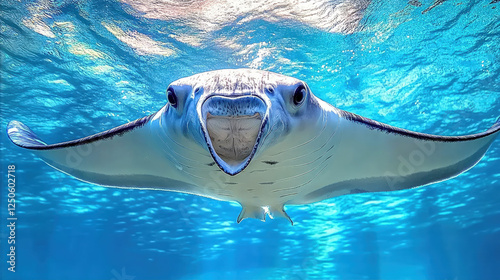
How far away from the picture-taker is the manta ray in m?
1.94

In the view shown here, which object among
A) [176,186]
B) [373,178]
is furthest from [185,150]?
[373,178]

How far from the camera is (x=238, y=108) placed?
185cm

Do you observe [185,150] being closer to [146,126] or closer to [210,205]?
[146,126]

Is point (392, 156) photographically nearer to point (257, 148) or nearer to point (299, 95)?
point (299, 95)

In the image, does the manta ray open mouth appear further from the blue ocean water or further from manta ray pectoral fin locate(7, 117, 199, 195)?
the blue ocean water

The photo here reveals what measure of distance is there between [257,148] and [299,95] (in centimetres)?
72

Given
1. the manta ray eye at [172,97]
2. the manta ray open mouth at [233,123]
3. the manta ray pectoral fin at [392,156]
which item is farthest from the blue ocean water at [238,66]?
the manta ray open mouth at [233,123]

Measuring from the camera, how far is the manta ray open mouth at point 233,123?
185 centimetres

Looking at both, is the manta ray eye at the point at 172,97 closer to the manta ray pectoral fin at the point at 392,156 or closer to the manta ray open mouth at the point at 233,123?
the manta ray open mouth at the point at 233,123

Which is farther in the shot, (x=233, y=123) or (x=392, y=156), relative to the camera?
(x=392, y=156)

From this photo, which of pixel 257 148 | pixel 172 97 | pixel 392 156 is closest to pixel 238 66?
pixel 392 156

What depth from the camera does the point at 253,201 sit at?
4.28 metres

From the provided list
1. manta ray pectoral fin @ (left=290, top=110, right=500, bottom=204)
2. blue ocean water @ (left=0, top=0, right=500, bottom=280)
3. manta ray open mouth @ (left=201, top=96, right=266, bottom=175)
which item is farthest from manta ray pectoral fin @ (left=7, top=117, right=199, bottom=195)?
blue ocean water @ (left=0, top=0, right=500, bottom=280)

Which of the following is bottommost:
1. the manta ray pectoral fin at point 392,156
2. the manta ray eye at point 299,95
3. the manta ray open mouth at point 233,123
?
the manta ray open mouth at point 233,123
